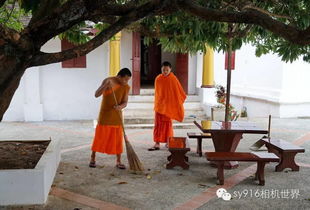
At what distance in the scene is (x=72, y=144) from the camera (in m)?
7.47

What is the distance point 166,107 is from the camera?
6910 millimetres

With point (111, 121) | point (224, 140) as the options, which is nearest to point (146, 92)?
point (111, 121)

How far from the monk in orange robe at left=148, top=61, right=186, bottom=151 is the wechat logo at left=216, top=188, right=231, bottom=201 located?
7.91 ft

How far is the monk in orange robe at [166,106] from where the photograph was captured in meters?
6.88

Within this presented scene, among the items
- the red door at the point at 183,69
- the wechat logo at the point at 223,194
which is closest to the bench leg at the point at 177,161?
the wechat logo at the point at 223,194

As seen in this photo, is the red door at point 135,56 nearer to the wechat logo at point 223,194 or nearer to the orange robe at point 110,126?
the orange robe at point 110,126

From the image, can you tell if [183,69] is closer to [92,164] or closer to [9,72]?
[92,164]

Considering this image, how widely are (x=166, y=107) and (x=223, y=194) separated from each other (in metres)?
2.80

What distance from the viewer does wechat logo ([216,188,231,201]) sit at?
Answer: 14.1ft

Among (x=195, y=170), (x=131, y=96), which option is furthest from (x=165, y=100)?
(x=131, y=96)

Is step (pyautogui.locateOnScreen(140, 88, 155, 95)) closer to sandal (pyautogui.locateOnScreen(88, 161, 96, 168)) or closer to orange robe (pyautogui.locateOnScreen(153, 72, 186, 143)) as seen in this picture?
orange robe (pyautogui.locateOnScreen(153, 72, 186, 143))

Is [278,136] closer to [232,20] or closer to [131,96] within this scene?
[131,96]

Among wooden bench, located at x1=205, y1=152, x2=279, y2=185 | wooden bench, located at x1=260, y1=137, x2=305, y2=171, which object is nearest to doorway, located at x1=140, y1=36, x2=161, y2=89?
wooden bench, located at x1=260, y1=137, x2=305, y2=171

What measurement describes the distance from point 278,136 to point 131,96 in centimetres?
473
